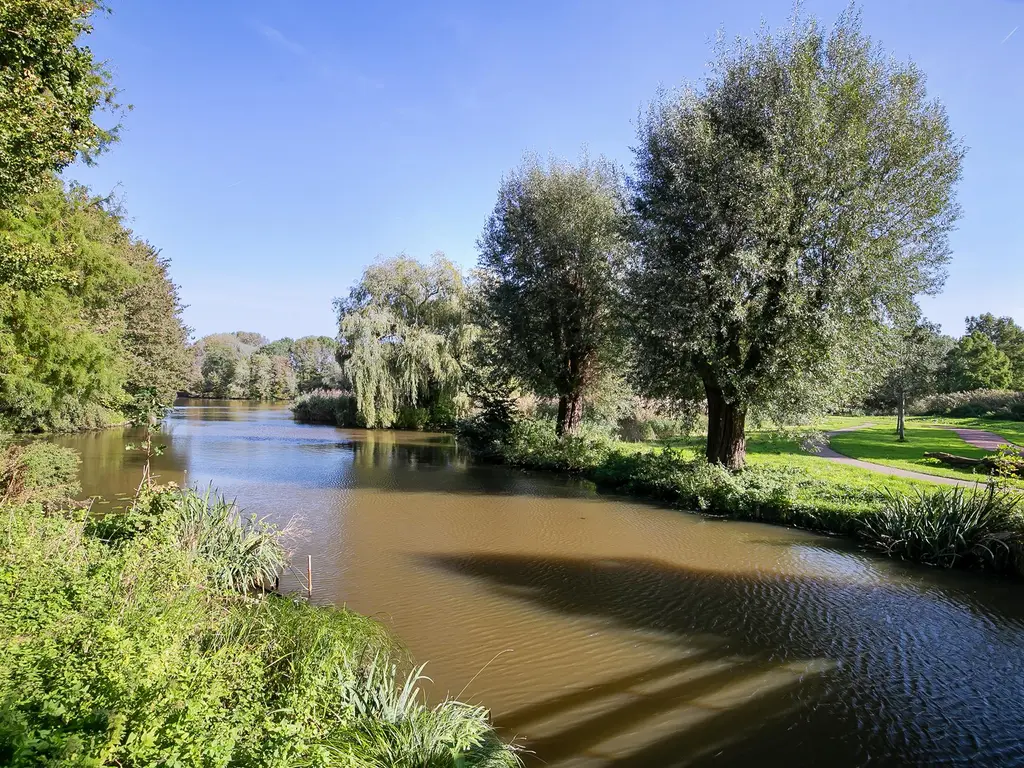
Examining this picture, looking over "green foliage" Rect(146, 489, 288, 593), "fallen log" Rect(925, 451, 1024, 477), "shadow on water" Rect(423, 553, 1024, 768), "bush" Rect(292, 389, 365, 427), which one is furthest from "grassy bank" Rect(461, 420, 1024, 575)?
"bush" Rect(292, 389, 365, 427)

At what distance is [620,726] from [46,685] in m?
3.99

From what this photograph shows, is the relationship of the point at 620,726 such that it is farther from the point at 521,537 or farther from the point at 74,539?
the point at 521,537

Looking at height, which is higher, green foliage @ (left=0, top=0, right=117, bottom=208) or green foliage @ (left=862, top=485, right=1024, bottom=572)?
green foliage @ (left=0, top=0, right=117, bottom=208)

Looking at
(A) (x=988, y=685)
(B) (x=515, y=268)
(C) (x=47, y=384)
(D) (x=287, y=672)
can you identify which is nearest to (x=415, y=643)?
(D) (x=287, y=672)

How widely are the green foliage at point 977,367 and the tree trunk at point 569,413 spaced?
40.4m

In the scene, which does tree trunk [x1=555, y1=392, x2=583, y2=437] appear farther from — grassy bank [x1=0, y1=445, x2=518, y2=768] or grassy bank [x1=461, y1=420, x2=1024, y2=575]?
grassy bank [x1=0, y1=445, x2=518, y2=768]

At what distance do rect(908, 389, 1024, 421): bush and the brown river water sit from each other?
3182cm

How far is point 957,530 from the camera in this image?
929 cm

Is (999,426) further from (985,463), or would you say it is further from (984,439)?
(985,463)

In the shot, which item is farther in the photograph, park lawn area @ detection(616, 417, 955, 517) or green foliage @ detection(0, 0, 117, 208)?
park lawn area @ detection(616, 417, 955, 517)

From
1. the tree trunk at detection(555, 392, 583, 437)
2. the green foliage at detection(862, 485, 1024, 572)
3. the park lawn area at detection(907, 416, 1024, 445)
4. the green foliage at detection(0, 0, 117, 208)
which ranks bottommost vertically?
the green foliage at detection(862, 485, 1024, 572)

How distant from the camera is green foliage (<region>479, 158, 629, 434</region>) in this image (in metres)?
19.3

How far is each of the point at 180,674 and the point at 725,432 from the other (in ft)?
44.0

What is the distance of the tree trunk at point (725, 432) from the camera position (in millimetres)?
14273
